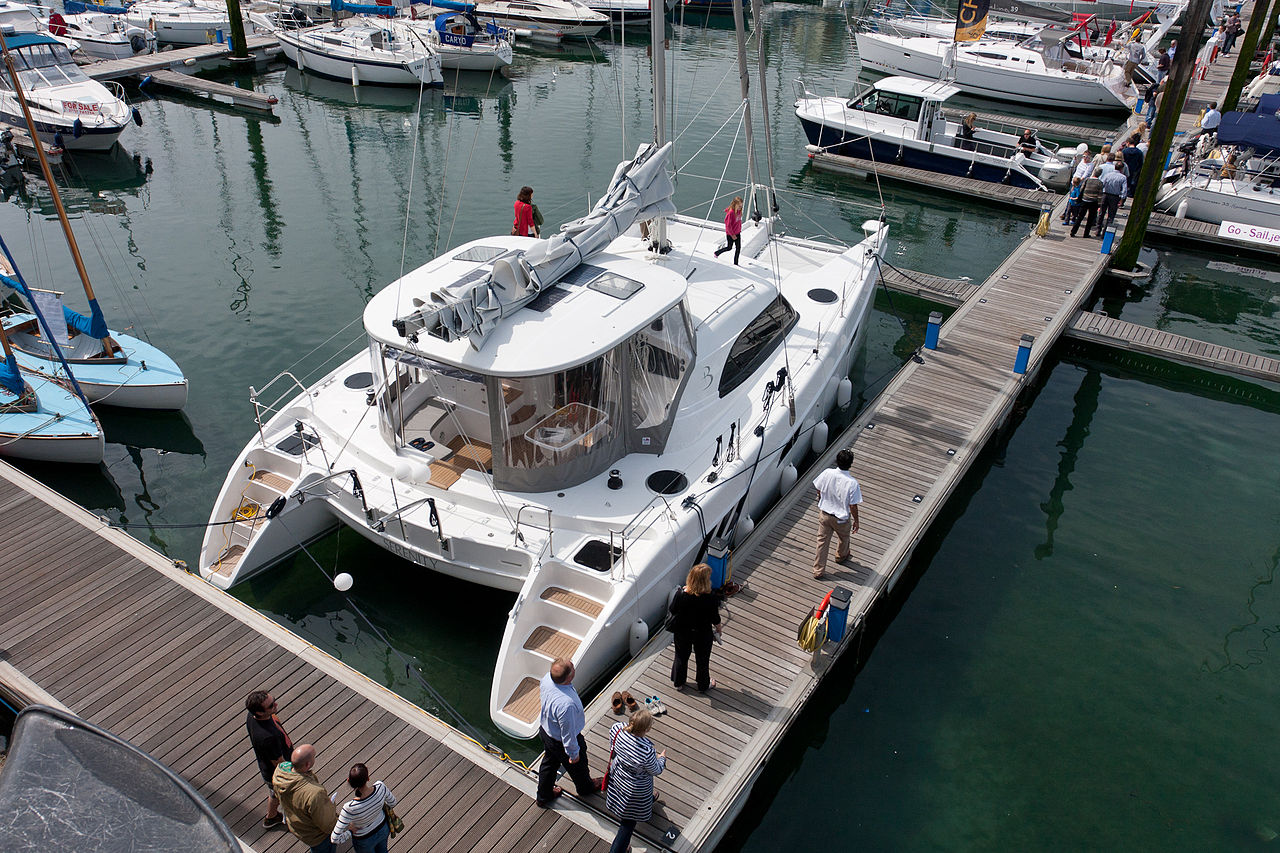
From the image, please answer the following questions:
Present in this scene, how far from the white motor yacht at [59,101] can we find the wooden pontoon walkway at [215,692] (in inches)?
738

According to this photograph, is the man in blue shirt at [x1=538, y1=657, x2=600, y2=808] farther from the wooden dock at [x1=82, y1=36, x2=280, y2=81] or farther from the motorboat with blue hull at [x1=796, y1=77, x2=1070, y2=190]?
the wooden dock at [x1=82, y1=36, x2=280, y2=81]

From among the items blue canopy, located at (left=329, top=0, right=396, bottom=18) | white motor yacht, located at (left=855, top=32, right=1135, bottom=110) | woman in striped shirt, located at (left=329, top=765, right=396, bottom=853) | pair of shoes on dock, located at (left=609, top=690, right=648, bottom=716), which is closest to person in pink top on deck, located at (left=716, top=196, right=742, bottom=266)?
pair of shoes on dock, located at (left=609, top=690, right=648, bottom=716)

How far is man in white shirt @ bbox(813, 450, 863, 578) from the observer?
9297 millimetres

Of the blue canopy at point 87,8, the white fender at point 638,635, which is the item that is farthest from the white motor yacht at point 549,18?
the white fender at point 638,635

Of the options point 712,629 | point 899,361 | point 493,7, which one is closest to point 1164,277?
point 899,361

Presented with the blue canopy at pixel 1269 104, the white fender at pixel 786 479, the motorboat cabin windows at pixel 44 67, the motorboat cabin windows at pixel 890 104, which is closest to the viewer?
the white fender at pixel 786 479

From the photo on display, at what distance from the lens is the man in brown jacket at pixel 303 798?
5977 mm

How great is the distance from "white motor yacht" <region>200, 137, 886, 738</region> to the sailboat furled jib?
30 millimetres

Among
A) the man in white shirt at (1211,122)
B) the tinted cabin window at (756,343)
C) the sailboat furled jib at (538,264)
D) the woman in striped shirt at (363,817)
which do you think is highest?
the sailboat furled jib at (538,264)

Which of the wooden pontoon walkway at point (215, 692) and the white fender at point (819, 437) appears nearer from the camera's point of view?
the wooden pontoon walkway at point (215, 692)

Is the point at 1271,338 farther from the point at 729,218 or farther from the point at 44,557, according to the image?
the point at 44,557

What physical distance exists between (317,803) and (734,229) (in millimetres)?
10319

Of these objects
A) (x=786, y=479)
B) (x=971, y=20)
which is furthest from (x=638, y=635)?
(x=971, y=20)

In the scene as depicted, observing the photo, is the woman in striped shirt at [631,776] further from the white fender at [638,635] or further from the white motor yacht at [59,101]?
the white motor yacht at [59,101]
